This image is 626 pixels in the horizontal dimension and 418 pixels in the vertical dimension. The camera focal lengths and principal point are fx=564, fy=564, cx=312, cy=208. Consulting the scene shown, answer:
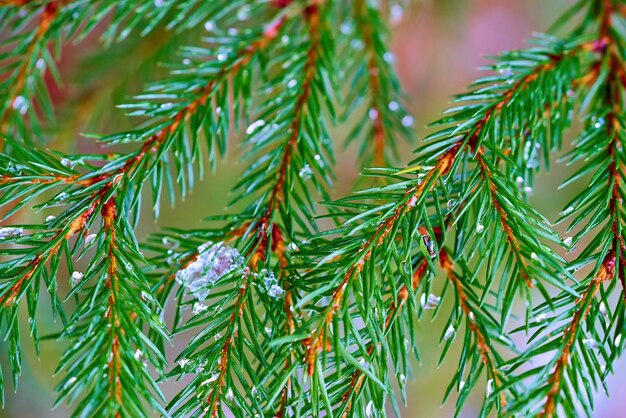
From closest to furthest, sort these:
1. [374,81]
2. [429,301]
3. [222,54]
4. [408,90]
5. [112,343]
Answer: [112,343] → [429,301] → [222,54] → [374,81] → [408,90]

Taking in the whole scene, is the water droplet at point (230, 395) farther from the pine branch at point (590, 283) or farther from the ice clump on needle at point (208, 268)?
the pine branch at point (590, 283)

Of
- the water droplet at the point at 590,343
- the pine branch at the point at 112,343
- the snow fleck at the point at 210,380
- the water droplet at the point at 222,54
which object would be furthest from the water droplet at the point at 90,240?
the water droplet at the point at 590,343

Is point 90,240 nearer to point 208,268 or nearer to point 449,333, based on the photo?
point 208,268

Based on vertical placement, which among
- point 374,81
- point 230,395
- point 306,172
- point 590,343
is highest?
point 374,81

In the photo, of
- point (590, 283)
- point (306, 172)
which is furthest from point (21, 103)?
point (590, 283)

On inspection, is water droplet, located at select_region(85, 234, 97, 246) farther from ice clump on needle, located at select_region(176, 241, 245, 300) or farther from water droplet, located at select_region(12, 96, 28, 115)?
water droplet, located at select_region(12, 96, 28, 115)

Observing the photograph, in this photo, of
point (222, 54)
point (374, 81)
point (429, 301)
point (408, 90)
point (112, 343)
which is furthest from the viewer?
point (408, 90)
